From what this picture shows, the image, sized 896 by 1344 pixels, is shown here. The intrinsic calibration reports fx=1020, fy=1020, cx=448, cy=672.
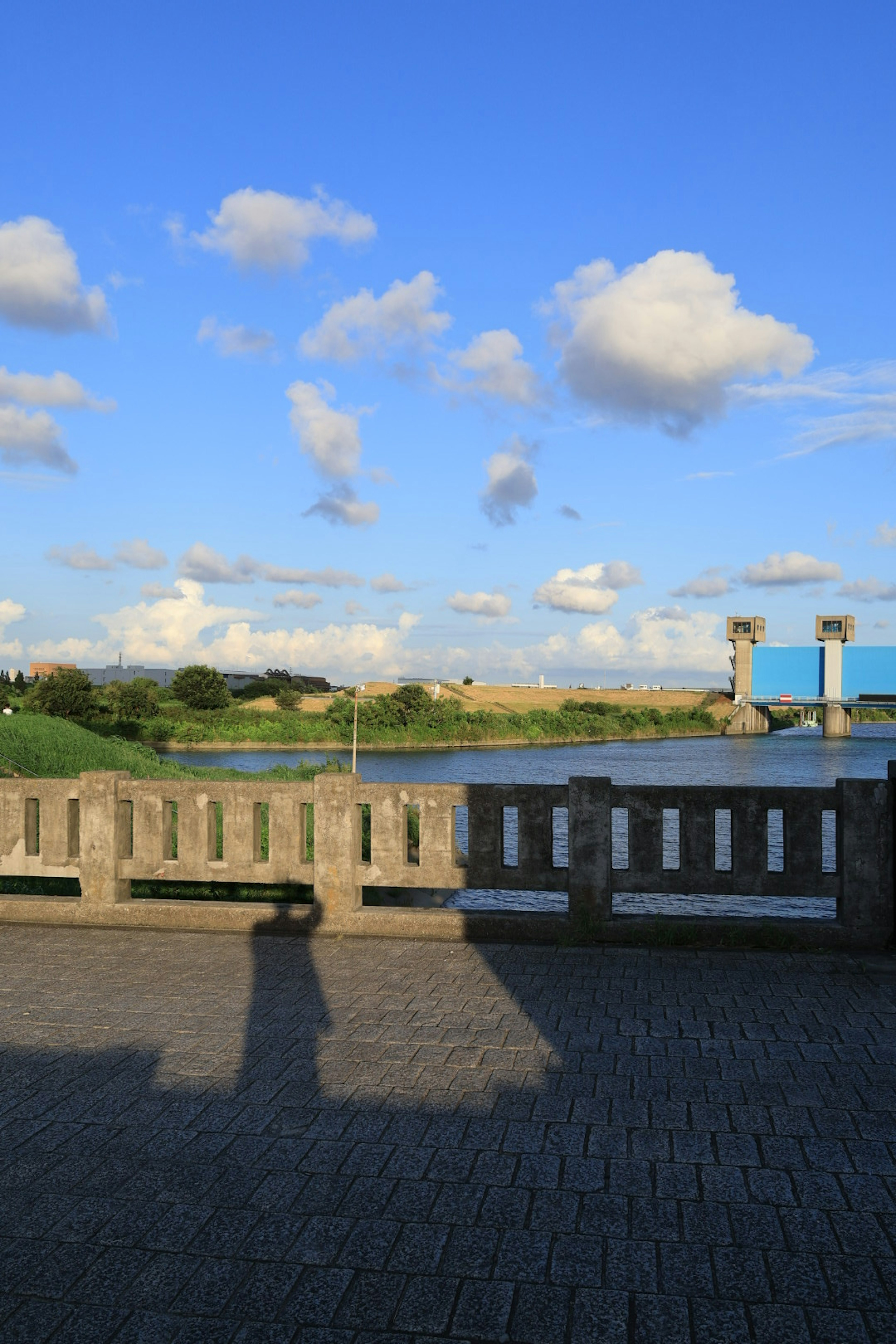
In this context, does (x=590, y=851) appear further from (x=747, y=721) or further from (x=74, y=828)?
(x=747, y=721)

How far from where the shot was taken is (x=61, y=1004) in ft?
19.4

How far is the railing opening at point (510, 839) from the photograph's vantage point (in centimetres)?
762

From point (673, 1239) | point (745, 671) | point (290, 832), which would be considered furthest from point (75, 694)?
point (673, 1239)

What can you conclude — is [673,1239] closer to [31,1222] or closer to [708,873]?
[31,1222]

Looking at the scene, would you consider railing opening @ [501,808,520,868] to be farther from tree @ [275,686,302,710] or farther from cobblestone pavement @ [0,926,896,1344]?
tree @ [275,686,302,710]

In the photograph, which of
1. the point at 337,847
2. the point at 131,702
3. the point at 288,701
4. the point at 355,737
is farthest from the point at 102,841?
the point at 288,701

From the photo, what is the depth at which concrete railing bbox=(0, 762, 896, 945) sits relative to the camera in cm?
726

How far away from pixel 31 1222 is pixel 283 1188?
834mm

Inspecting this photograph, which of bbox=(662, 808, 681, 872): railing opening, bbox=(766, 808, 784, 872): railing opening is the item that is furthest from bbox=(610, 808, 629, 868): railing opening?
bbox=(766, 808, 784, 872): railing opening

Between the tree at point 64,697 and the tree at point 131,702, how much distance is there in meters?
1.94

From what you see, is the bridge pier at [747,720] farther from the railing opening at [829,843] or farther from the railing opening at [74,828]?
the railing opening at [74,828]

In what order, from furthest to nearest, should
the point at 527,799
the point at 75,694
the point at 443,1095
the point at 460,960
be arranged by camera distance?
the point at 75,694 < the point at 527,799 < the point at 460,960 < the point at 443,1095

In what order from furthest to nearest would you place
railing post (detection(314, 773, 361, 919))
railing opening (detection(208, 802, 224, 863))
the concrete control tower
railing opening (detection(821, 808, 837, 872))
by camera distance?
the concrete control tower → railing opening (detection(821, 808, 837, 872)) → railing opening (detection(208, 802, 224, 863)) → railing post (detection(314, 773, 361, 919))

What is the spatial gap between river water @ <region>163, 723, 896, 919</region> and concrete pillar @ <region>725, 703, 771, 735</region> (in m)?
6.90
